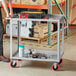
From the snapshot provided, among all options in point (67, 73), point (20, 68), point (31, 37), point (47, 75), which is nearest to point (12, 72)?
point (20, 68)

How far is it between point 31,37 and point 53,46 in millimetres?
740

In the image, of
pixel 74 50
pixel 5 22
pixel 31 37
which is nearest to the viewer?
pixel 74 50

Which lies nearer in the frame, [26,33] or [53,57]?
[53,57]

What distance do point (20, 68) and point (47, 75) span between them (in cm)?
60

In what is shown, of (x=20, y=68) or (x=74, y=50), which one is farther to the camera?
(x=74, y=50)

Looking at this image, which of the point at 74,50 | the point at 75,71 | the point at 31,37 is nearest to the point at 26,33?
the point at 31,37

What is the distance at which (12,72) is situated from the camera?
168 inches

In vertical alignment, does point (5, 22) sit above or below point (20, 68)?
above

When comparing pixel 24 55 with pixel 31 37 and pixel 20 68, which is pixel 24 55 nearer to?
pixel 20 68

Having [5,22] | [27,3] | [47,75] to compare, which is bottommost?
[47,75]

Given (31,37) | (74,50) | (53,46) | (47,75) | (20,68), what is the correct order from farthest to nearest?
(31,37)
(53,46)
(74,50)
(20,68)
(47,75)

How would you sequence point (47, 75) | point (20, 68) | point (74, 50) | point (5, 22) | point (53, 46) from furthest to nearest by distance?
point (5, 22) → point (53, 46) → point (74, 50) → point (20, 68) → point (47, 75)

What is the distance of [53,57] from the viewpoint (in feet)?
15.0

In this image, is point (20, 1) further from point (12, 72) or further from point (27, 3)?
point (12, 72)
